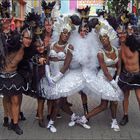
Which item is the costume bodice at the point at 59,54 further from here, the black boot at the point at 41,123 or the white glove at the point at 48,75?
the black boot at the point at 41,123

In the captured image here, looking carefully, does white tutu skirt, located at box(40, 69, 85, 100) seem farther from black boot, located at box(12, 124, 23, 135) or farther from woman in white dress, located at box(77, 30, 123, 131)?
black boot, located at box(12, 124, 23, 135)

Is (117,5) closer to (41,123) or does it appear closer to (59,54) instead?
(59,54)

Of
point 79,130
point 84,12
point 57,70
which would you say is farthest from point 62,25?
point 79,130

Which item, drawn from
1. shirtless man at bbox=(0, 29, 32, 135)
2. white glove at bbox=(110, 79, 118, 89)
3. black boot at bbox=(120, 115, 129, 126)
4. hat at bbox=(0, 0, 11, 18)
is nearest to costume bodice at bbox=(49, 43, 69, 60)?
shirtless man at bbox=(0, 29, 32, 135)

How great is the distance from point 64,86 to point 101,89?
611 mm

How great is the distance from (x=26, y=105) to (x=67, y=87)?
2.46 metres

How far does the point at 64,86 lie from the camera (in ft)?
22.8

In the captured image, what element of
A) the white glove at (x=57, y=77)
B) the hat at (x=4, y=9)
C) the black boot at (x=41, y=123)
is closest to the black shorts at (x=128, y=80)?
the white glove at (x=57, y=77)

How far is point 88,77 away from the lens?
7.00m

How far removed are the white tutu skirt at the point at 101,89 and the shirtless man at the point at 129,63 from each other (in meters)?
0.25

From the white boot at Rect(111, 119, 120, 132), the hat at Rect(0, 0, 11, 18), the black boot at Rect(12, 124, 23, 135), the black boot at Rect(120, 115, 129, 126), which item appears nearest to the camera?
the black boot at Rect(12, 124, 23, 135)

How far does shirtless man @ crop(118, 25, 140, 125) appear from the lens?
7059 mm

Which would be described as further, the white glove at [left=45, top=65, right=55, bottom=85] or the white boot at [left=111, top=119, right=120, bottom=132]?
the white boot at [left=111, top=119, right=120, bottom=132]

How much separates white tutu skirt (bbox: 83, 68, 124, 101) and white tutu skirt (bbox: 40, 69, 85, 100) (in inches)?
4.7
